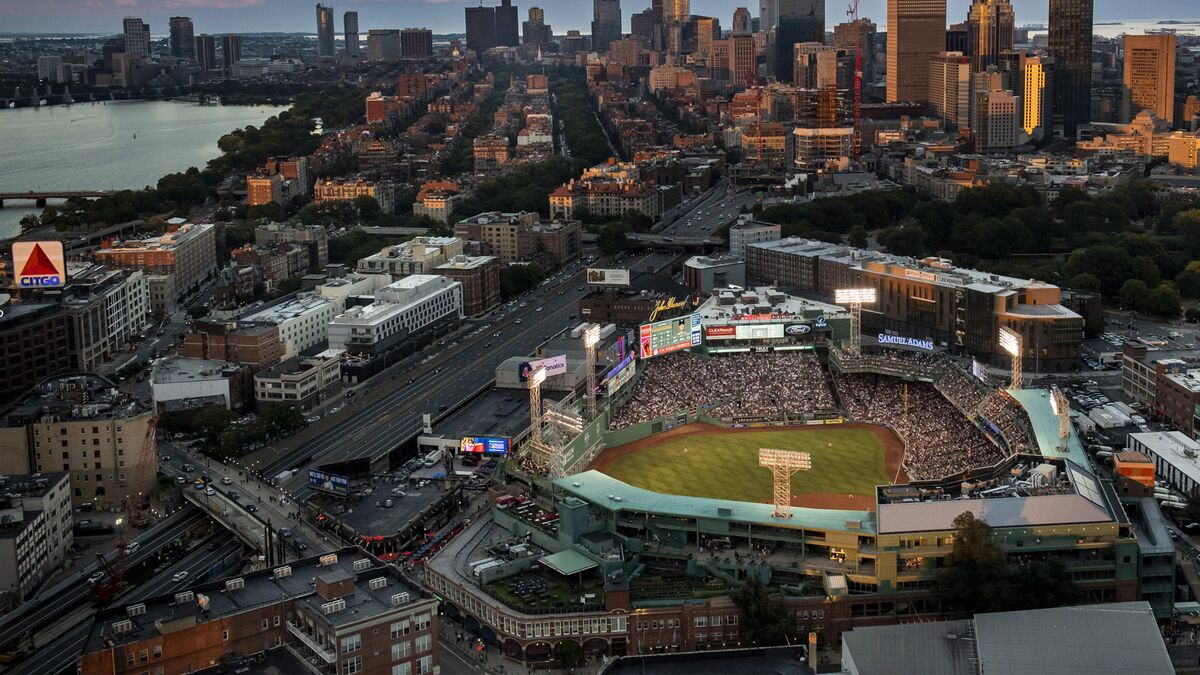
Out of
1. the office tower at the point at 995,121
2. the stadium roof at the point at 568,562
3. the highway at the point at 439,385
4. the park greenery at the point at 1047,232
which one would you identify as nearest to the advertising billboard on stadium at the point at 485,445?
the highway at the point at 439,385

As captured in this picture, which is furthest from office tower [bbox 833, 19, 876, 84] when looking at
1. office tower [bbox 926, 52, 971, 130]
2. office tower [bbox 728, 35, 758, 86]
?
office tower [bbox 926, 52, 971, 130]

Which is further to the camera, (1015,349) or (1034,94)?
(1034,94)

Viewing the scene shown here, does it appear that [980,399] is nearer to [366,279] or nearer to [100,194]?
[366,279]

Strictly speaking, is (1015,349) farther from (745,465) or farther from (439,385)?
(439,385)

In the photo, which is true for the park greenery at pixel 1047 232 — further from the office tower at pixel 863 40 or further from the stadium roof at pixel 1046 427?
the office tower at pixel 863 40

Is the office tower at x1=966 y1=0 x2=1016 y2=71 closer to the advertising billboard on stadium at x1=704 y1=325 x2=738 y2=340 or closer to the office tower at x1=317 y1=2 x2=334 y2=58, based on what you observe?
the advertising billboard on stadium at x1=704 y1=325 x2=738 y2=340

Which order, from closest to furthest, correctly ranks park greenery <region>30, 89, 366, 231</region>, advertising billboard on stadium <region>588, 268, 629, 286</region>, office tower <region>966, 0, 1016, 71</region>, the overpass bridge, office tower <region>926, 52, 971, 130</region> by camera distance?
advertising billboard on stadium <region>588, 268, 629, 286</region> < park greenery <region>30, 89, 366, 231</region> < the overpass bridge < office tower <region>926, 52, 971, 130</region> < office tower <region>966, 0, 1016, 71</region>

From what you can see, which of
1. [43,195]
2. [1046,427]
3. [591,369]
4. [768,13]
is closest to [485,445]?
[591,369]
